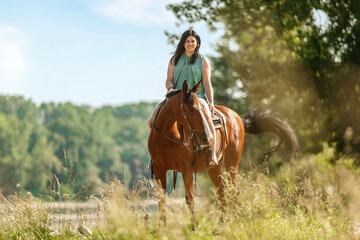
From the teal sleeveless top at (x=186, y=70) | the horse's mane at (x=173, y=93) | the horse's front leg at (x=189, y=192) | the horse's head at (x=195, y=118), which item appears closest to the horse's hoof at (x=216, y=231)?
the horse's front leg at (x=189, y=192)

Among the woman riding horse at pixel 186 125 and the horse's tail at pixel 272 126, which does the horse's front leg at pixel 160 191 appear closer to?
the woman riding horse at pixel 186 125

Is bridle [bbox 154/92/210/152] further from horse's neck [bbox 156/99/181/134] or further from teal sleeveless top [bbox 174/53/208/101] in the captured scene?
teal sleeveless top [bbox 174/53/208/101]

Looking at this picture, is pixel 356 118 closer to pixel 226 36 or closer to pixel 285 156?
pixel 285 156

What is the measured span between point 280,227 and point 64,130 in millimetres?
83997

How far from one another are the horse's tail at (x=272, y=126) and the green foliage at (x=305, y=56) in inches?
132

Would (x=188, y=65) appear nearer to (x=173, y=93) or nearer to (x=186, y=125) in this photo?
(x=173, y=93)

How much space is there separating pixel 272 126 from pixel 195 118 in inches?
157

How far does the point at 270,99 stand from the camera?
682 inches

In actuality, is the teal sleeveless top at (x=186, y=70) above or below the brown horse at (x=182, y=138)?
above

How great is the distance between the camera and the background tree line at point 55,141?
2542 inches

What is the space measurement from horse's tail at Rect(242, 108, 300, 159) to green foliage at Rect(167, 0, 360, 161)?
336 centimetres

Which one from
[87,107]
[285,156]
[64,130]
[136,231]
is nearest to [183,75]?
[136,231]

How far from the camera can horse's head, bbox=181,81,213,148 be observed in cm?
609

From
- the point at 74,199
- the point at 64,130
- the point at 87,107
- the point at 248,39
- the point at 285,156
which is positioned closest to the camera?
the point at 74,199
